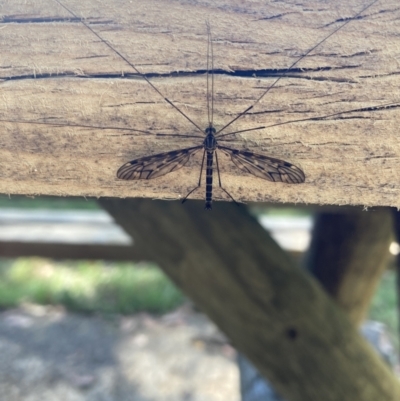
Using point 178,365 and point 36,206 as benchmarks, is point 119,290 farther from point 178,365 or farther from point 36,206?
point 36,206

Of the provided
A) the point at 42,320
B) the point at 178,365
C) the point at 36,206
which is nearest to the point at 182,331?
the point at 178,365

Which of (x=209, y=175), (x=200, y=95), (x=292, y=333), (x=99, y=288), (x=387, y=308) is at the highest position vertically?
(x=99, y=288)

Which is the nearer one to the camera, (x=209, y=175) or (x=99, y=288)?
(x=209, y=175)

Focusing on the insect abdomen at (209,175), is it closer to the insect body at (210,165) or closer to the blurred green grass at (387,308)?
the insect body at (210,165)

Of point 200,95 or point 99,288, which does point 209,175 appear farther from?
point 99,288

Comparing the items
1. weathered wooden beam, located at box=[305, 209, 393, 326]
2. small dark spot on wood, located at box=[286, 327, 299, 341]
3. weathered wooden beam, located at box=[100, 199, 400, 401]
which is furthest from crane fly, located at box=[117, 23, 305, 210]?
weathered wooden beam, located at box=[305, 209, 393, 326]

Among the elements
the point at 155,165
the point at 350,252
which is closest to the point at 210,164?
the point at 155,165

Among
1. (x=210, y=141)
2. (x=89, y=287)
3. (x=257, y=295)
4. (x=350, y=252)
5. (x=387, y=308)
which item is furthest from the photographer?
(x=387, y=308)
